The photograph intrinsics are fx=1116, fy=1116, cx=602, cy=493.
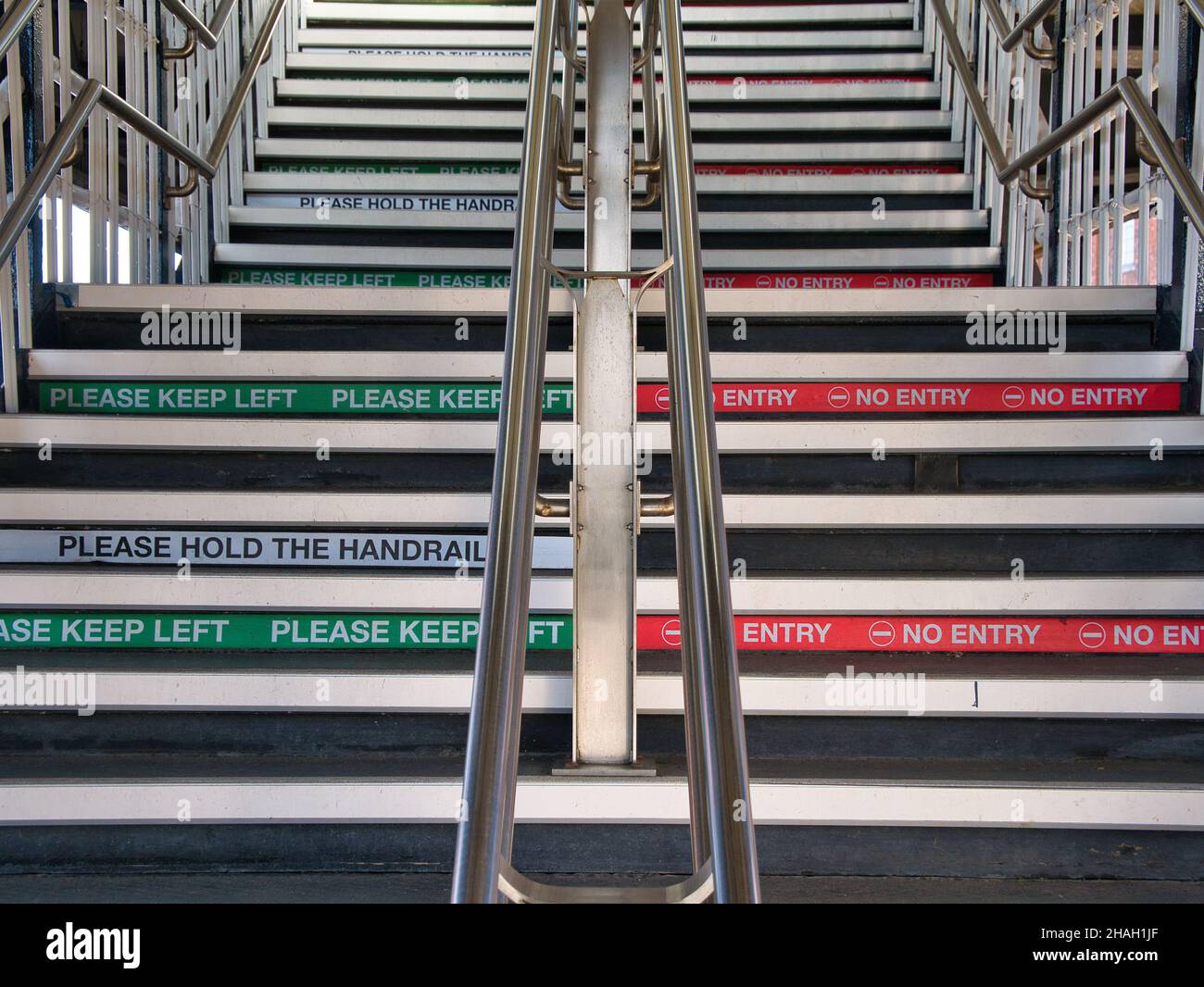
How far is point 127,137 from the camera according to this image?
10.1ft

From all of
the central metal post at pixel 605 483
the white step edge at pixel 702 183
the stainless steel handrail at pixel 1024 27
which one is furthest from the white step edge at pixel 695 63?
the central metal post at pixel 605 483

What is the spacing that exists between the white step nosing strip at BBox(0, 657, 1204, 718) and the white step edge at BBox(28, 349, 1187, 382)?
0.83 meters

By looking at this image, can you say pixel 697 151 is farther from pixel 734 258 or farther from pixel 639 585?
pixel 639 585

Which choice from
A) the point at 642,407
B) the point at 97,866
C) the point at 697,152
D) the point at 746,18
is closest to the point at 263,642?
the point at 97,866

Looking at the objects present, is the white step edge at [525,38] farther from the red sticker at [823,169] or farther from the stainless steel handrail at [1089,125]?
the stainless steel handrail at [1089,125]

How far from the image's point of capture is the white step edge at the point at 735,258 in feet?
10.8

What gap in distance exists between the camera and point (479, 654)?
1.00 metres

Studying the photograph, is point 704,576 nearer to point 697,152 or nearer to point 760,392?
point 760,392

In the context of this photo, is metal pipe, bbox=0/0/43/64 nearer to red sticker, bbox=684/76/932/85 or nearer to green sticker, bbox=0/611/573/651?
green sticker, bbox=0/611/573/651

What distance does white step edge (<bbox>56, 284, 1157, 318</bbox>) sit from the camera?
271 cm

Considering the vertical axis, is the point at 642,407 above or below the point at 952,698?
above

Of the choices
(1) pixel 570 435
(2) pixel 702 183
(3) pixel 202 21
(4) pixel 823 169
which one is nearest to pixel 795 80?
(4) pixel 823 169

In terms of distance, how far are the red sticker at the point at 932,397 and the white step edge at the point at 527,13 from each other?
2.58 meters
